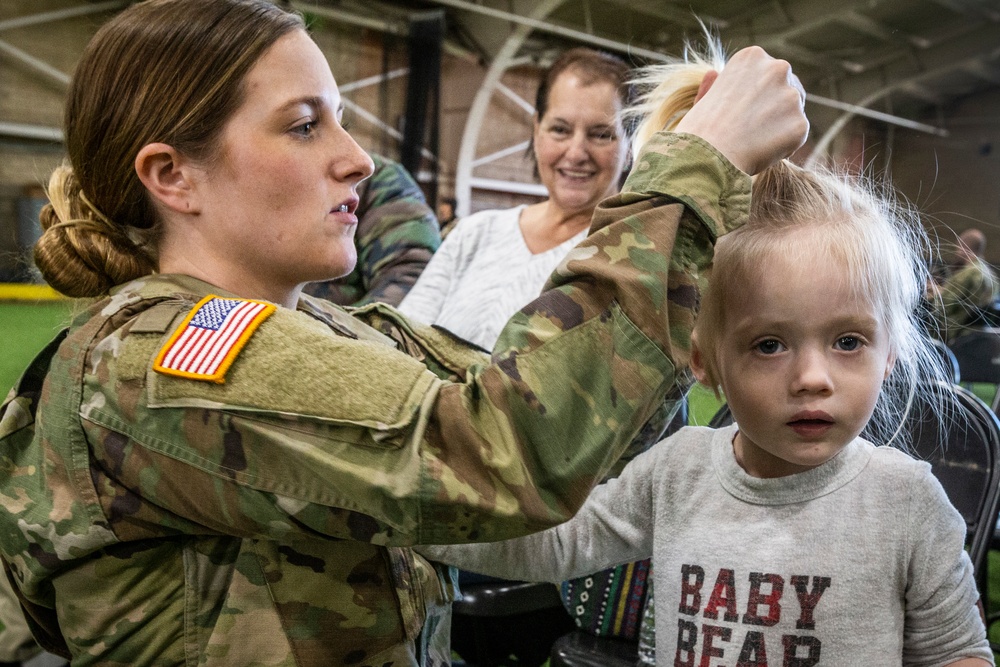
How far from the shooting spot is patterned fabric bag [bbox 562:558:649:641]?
4.91 ft

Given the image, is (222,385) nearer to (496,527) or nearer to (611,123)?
(496,527)

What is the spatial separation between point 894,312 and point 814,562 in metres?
0.33

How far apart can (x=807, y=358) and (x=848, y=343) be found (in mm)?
66

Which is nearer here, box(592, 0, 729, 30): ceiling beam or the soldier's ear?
the soldier's ear

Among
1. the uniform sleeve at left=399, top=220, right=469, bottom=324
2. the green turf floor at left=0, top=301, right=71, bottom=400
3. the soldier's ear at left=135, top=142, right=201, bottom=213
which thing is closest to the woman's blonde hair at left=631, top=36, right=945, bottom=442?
the soldier's ear at left=135, top=142, right=201, bottom=213

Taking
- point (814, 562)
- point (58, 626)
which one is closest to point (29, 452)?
point (58, 626)

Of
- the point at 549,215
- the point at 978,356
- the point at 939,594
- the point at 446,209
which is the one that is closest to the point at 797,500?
the point at 939,594

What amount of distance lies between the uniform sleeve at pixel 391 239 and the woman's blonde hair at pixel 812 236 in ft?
4.26

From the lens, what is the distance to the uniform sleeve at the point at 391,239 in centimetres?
243

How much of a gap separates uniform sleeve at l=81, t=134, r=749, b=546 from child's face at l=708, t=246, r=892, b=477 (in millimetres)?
283

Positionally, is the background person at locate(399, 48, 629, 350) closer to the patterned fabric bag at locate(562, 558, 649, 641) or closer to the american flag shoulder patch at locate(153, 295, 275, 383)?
the patterned fabric bag at locate(562, 558, 649, 641)

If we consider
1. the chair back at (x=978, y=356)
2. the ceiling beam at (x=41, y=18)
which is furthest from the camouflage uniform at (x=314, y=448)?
the ceiling beam at (x=41, y=18)

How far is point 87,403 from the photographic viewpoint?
2.65 ft

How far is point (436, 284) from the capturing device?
89.8 inches
